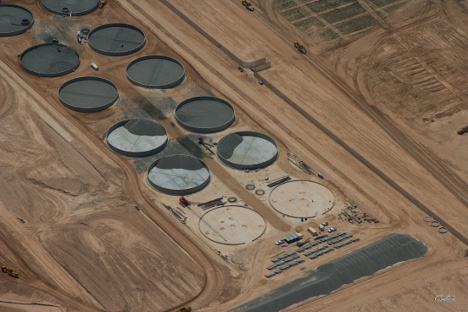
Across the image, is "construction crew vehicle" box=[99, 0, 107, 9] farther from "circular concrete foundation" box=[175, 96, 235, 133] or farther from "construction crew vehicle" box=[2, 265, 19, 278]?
"construction crew vehicle" box=[2, 265, 19, 278]

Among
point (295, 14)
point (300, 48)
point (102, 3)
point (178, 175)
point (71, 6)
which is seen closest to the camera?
point (178, 175)

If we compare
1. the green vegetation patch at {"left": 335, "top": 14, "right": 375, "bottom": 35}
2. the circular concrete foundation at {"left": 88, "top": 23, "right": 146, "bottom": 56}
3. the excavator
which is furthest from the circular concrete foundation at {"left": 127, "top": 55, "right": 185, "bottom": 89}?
the green vegetation patch at {"left": 335, "top": 14, "right": 375, "bottom": 35}

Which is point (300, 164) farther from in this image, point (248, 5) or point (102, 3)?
point (102, 3)

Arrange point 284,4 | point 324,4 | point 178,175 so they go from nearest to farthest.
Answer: point 178,175
point 284,4
point 324,4

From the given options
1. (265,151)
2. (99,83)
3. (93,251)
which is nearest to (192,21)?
(99,83)

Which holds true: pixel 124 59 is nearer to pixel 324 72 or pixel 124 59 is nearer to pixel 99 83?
pixel 99 83

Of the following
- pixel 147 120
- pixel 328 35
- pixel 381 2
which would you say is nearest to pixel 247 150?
pixel 147 120

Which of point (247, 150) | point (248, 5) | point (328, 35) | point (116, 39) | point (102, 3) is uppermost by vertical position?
point (248, 5)

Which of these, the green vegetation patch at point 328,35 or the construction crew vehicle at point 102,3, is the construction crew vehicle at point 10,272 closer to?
the construction crew vehicle at point 102,3
